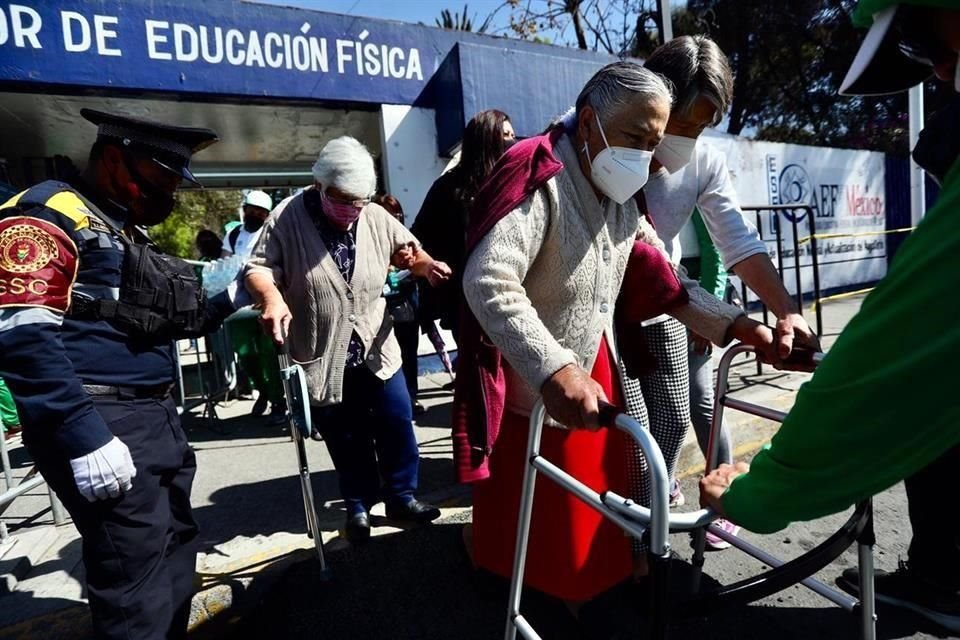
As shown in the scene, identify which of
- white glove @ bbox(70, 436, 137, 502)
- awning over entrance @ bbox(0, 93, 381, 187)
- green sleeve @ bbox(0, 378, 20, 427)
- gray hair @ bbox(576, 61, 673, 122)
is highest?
awning over entrance @ bbox(0, 93, 381, 187)

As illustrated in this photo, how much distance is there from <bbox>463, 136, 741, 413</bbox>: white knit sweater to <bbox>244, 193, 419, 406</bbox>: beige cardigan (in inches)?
41.2

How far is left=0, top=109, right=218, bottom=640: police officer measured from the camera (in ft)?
5.24

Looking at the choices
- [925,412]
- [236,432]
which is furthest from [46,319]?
[236,432]

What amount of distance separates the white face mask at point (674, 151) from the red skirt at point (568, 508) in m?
0.81

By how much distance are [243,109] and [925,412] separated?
267 inches

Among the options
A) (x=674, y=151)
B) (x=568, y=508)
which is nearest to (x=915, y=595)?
(x=568, y=508)

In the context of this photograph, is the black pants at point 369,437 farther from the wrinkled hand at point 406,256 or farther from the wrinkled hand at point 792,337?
the wrinkled hand at point 792,337

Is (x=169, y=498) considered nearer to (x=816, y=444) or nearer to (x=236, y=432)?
(x=816, y=444)

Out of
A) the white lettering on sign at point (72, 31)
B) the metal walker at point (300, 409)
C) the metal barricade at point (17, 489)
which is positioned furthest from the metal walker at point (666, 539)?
the white lettering on sign at point (72, 31)

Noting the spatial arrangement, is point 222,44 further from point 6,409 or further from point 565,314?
point 565,314

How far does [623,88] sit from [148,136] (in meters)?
1.53

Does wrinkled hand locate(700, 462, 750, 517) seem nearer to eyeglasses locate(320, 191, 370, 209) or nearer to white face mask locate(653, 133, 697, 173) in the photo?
white face mask locate(653, 133, 697, 173)

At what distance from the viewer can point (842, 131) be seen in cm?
2014

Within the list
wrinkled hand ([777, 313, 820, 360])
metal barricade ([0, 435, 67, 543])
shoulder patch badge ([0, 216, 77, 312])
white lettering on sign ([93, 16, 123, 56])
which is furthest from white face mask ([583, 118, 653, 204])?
white lettering on sign ([93, 16, 123, 56])
